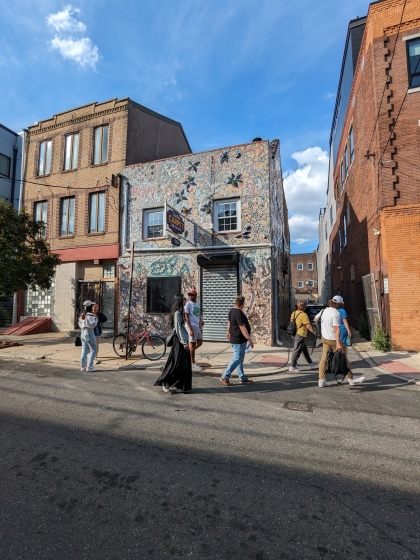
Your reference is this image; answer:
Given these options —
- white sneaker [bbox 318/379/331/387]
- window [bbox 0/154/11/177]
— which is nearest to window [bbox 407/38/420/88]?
white sneaker [bbox 318/379/331/387]

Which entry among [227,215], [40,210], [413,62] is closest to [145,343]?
[227,215]

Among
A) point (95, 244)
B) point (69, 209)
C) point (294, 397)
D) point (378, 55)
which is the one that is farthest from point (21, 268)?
point (378, 55)

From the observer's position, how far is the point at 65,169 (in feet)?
52.3

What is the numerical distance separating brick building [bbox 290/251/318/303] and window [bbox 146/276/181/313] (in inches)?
1881

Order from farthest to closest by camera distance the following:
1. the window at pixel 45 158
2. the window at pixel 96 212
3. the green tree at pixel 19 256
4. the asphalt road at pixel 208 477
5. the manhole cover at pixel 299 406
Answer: the window at pixel 45 158, the window at pixel 96 212, the green tree at pixel 19 256, the manhole cover at pixel 299 406, the asphalt road at pixel 208 477

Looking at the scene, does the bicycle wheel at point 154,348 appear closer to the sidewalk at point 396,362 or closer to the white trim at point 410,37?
the sidewalk at point 396,362

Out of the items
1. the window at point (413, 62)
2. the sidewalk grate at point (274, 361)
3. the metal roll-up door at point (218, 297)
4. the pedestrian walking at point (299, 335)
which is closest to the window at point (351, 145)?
the window at point (413, 62)

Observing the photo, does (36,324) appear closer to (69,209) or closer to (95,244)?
(95,244)

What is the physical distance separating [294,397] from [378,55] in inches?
489

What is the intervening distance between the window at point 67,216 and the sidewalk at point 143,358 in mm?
6031

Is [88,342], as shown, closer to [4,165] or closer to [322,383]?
[322,383]

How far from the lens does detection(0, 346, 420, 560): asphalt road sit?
2121 millimetres

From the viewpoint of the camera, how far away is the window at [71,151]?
622 inches

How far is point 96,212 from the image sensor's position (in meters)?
14.9
